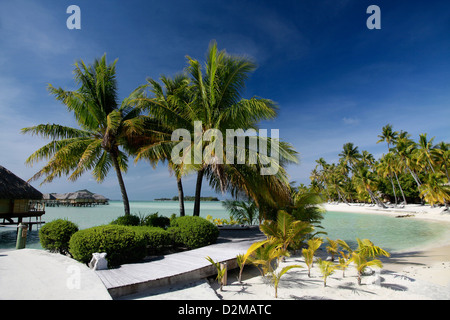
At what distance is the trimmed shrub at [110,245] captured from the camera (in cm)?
609

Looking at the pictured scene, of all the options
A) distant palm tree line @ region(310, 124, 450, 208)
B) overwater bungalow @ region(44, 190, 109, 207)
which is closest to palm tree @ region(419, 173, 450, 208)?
distant palm tree line @ region(310, 124, 450, 208)

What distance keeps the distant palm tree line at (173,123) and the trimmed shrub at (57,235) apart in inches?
114

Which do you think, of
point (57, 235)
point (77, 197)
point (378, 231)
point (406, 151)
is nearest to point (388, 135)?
point (406, 151)

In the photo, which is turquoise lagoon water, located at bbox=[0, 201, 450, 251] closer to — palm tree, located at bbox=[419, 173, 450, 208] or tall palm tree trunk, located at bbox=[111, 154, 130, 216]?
tall palm tree trunk, located at bbox=[111, 154, 130, 216]

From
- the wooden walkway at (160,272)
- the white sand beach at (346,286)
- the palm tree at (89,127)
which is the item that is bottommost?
the white sand beach at (346,286)

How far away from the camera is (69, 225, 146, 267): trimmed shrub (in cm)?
609

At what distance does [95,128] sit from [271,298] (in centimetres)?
1147

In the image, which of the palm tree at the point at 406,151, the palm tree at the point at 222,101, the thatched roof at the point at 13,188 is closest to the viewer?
the palm tree at the point at 222,101

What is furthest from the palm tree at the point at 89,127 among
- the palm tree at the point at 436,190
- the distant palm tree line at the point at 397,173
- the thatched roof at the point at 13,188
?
the palm tree at the point at 436,190

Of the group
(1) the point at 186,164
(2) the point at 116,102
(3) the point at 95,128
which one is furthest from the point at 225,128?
(3) the point at 95,128

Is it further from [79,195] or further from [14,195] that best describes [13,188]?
[79,195]

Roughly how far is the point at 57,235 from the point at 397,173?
5913 cm

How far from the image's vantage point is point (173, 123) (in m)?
11.1

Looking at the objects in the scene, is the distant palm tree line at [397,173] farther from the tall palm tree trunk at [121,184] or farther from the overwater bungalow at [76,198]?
the overwater bungalow at [76,198]
